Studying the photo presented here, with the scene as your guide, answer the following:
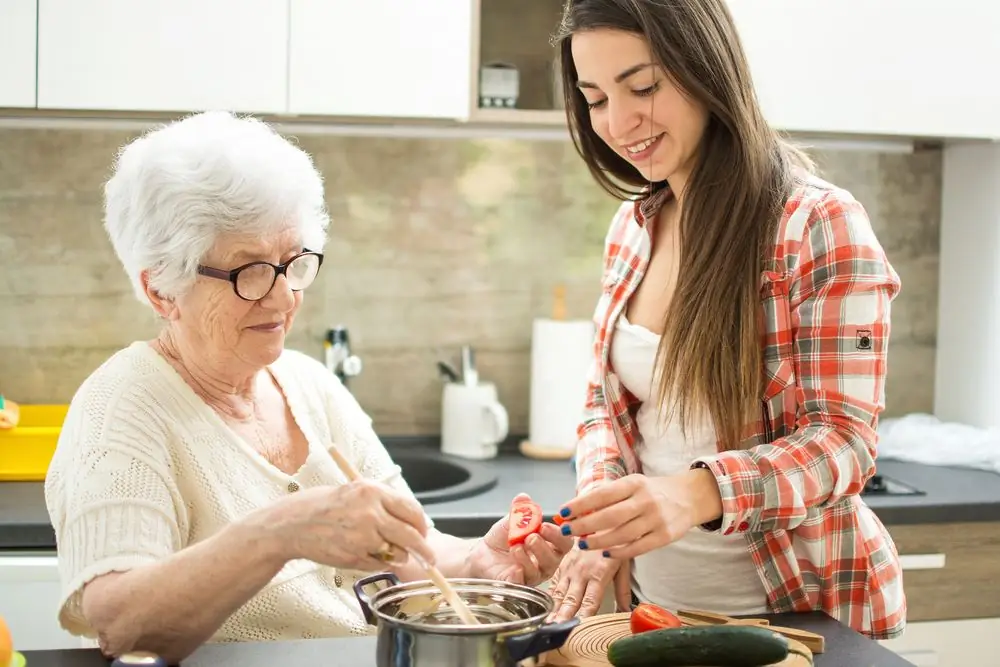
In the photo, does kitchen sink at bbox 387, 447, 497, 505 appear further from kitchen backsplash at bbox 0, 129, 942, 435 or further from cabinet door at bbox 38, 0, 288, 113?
cabinet door at bbox 38, 0, 288, 113

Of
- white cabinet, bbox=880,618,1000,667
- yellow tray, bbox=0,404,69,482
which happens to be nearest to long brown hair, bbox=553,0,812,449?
white cabinet, bbox=880,618,1000,667

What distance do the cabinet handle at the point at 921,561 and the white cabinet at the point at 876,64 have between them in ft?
3.11

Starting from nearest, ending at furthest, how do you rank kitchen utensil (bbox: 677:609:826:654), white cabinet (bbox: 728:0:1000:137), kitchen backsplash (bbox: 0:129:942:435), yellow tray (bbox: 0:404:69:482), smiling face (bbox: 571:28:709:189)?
1. kitchen utensil (bbox: 677:609:826:654)
2. smiling face (bbox: 571:28:709:189)
3. yellow tray (bbox: 0:404:69:482)
4. white cabinet (bbox: 728:0:1000:137)
5. kitchen backsplash (bbox: 0:129:942:435)

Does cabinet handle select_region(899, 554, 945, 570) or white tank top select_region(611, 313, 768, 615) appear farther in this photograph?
cabinet handle select_region(899, 554, 945, 570)

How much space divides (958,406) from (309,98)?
182cm

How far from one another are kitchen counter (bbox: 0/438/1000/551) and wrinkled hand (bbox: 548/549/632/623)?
584 millimetres

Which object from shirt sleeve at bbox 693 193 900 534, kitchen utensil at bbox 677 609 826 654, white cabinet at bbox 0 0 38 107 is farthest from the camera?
white cabinet at bbox 0 0 38 107

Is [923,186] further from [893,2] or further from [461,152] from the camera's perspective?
[461,152]

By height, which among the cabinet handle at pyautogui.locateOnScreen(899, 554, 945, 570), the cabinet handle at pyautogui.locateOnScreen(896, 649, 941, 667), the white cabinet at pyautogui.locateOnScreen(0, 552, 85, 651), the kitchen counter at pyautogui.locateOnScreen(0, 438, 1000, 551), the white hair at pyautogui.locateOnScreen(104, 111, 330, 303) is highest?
the white hair at pyautogui.locateOnScreen(104, 111, 330, 303)

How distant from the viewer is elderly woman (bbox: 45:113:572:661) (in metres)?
1.37

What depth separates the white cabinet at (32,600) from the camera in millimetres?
2184

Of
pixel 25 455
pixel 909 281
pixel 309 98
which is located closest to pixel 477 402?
pixel 309 98

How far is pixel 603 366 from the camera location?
1.84 m

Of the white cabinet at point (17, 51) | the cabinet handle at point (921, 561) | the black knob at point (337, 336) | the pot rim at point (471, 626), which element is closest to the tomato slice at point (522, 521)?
the pot rim at point (471, 626)
